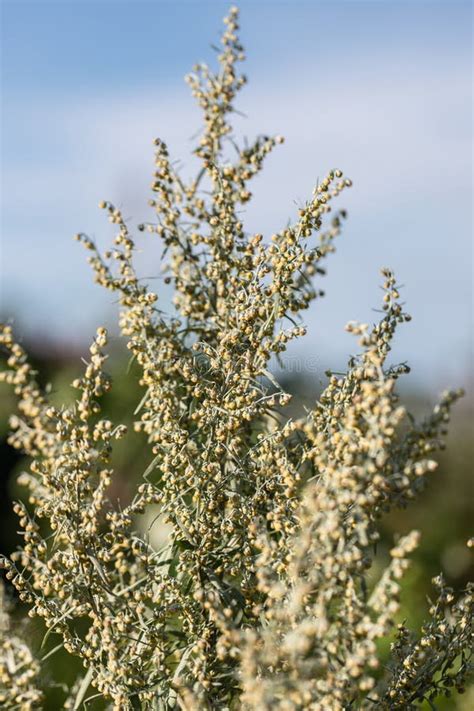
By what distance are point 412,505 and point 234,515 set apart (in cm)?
359

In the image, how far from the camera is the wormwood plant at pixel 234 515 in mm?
1289

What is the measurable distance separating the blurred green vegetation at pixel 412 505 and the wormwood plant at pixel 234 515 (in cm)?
179

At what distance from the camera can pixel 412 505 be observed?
498cm

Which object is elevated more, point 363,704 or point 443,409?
point 443,409

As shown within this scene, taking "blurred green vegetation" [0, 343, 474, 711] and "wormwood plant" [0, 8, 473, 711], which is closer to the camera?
"wormwood plant" [0, 8, 473, 711]

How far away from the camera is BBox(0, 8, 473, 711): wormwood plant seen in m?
1.29

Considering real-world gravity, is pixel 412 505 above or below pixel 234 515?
above

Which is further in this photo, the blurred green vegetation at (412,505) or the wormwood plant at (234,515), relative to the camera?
the blurred green vegetation at (412,505)

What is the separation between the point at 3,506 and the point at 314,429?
20.1 ft

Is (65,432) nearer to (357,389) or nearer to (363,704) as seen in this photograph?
(357,389)

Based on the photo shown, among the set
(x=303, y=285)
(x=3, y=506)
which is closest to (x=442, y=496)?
(x=3, y=506)

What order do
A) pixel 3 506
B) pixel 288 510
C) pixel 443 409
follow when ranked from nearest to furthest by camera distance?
pixel 443 409
pixel 288 510
pixel 3 506

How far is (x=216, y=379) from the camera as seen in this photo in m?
1.77

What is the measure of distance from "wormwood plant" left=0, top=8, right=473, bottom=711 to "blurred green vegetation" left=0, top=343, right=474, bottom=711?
1793mm
